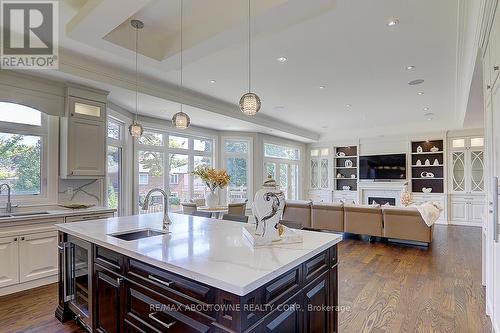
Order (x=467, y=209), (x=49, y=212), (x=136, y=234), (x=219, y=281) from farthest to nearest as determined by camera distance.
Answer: (x=467, y=209) → (x=49, y=212) → (x=136, y=234) → (x=219, y=281)

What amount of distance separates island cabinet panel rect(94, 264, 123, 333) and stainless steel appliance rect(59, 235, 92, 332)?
0.37ft

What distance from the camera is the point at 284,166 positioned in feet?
32.7

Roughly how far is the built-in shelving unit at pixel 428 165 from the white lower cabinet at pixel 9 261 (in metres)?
9.68

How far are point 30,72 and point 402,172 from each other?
370 inches

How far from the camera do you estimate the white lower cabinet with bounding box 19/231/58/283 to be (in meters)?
3.24

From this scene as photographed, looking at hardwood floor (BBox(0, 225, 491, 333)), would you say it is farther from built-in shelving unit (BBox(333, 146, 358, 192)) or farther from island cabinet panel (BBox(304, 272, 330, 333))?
built-in shelving unit (BBox(333, 146, 358, 192))


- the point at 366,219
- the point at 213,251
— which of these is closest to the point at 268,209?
the point at 213,251

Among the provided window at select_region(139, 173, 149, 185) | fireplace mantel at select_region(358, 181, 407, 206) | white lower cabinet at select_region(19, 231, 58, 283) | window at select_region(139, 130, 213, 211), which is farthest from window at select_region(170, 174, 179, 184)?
fireplace mantel at select_region(358, 181, 407, 206)

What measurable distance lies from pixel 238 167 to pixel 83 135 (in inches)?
188

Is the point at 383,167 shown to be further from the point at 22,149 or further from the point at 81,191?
the point at 22,149

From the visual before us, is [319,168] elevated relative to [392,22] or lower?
lower

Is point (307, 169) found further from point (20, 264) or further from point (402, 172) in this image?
point (20, 264)

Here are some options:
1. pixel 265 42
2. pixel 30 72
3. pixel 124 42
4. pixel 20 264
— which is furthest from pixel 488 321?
pixel 30 72

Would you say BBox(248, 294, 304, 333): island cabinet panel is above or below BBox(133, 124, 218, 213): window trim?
below
